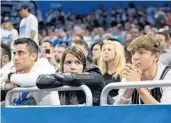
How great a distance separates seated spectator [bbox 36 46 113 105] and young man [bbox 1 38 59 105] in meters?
0.21

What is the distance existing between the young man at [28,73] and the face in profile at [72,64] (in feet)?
0.81

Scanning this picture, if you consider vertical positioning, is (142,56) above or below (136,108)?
above

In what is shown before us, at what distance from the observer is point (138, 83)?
3.87 metres

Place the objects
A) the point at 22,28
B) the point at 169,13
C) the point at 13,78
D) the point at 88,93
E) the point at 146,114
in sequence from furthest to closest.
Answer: the point at 169,13
the point at 22,28
the point at 13,78
the point at 88,93
the point at 146,114

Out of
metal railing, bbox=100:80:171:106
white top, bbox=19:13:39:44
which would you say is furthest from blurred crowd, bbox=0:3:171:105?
metal railing, bbox=100:80:171:106

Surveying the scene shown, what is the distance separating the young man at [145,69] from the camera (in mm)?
4371

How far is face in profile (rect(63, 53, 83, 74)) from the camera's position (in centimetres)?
482

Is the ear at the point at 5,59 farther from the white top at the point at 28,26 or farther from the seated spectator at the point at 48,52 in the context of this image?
the white top at the point at 28,26

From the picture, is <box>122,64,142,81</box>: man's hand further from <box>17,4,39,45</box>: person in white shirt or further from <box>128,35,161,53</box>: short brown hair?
<box>17,4,39,45</box>: person in white shirt

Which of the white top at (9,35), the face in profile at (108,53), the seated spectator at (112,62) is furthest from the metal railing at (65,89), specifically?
the white top at (9,35)

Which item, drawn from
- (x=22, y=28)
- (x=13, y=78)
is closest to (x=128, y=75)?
(x=13, y=78)

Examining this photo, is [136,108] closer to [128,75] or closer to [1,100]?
[128,75]

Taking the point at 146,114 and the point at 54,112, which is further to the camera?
the point at 54,112

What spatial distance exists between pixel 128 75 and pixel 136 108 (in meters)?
0.54
